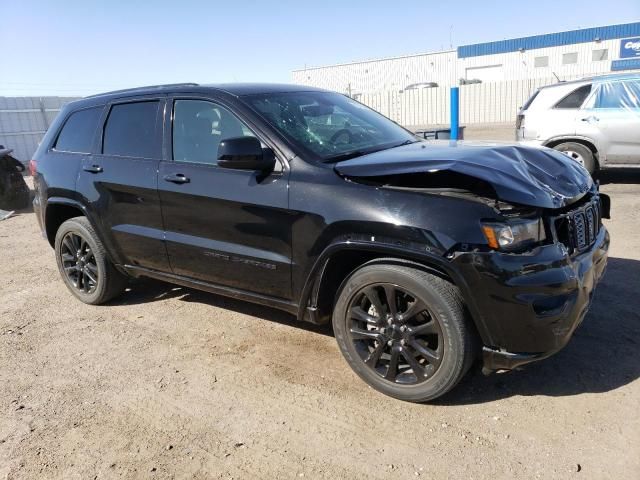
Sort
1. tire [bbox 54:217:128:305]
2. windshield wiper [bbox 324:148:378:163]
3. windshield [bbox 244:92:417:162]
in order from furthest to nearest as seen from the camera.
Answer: tire [bbox 54:217:128:305] → windshield [bbox 244:92:417:162] → windshield wiper [bbox 324:148:378:163]

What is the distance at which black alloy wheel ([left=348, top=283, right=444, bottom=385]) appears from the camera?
2.95m

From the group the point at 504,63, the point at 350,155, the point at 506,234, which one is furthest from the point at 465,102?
the point at 506,234

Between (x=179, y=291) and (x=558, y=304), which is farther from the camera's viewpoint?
(x=179, y=291)

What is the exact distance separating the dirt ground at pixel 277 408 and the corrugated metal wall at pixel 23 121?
17.0 metres

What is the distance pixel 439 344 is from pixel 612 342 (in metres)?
1.46

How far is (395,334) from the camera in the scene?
10.0 feet

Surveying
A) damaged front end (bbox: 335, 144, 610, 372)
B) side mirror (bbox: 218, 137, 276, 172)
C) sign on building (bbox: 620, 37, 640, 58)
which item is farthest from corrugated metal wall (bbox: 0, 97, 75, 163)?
sign on building (bbox: 620, 37, 640, 58)

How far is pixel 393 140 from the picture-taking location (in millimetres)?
4047

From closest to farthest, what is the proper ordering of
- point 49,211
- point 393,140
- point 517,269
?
point 517,269 → point 393,140 → point 49,211

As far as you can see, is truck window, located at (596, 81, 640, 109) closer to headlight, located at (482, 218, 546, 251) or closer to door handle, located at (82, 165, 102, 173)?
headlight, located at (482, 218, 546, 251)

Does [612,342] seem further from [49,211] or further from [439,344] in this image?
[49,211]

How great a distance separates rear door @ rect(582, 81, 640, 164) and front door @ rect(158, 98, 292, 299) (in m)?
7.07

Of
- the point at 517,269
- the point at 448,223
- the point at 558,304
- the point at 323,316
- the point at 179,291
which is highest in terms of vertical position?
the point at 448,223

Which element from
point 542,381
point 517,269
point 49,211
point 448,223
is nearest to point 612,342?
point 542,381
